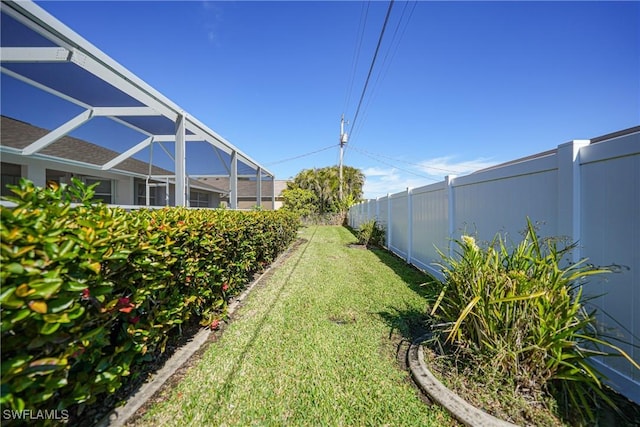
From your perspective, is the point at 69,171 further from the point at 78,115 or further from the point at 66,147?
the point at 78,115

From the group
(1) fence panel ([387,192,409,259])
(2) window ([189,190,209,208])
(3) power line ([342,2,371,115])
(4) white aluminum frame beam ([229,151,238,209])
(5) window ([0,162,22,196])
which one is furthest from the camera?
(2) window ([189,190,209,208])

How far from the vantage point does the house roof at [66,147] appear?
5039mm

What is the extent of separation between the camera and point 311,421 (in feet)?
6.43

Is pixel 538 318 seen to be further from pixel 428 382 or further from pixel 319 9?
pixel 319 9

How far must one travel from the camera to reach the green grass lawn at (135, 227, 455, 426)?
2013 mm

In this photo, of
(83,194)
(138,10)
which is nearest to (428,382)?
(83,194)

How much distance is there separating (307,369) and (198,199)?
1709cm

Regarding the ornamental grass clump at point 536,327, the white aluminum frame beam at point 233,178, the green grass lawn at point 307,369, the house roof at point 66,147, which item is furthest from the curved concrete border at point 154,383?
the white aluminum frame beam at point 233,178

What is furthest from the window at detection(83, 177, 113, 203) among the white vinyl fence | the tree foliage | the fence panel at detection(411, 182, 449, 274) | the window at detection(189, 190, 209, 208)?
the tree foliage

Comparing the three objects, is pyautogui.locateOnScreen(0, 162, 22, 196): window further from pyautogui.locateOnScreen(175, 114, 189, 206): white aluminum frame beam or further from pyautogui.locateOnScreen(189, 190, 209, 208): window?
pyautogui.locateOnScreen(189, 190, 209, 208): window

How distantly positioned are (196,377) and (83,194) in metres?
1.80

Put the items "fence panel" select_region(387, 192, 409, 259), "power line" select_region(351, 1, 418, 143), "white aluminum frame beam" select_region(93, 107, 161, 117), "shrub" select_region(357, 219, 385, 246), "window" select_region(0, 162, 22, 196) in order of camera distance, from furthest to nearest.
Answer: "shrub" select_region(357, 219, 385, 246) < "fence panel" select_region(387, 192, 409, 259) < "power line" select_region(351, 1, 418, 143) < "window" select_region(0, 162, 22, 196) < "white aluminum frame beam" select_region(93, 107, 161, 117)

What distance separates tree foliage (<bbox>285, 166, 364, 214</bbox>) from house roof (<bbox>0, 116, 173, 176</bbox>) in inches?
513

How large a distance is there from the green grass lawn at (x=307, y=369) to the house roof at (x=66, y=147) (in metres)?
5.32
